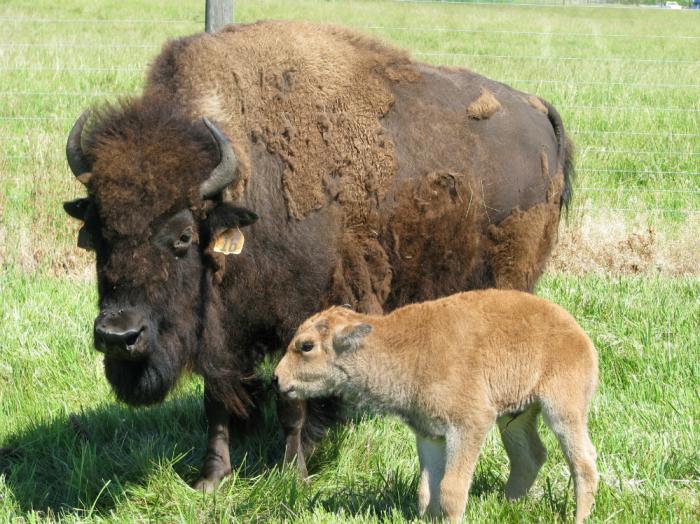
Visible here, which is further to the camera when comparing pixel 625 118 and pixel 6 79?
pixel 6 79

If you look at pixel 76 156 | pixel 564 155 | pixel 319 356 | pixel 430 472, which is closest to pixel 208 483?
pixel 319 356

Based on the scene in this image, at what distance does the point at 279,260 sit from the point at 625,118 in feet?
30.2

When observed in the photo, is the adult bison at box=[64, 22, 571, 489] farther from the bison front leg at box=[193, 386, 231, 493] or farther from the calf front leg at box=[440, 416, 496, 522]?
the calf front leg at box=[440, 416, 496, 522]

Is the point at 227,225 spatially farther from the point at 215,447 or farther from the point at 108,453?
the point at 108,453

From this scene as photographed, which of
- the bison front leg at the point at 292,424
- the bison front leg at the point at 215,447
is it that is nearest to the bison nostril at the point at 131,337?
the bison front leg at the point at 215,447

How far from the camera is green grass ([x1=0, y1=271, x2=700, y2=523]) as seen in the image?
486cm

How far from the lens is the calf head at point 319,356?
183 inches

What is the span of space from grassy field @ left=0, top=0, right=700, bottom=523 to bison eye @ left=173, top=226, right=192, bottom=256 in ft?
4.08

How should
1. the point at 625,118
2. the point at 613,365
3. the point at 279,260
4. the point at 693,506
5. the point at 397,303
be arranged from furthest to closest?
the point at 625,118, the point at 613,365, the point at 397,303, the point at 279,260, the point at 693,506

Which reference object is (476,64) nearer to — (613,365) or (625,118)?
(625,118)

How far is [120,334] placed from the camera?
4.73 meters

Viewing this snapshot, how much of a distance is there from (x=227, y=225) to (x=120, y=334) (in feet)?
2.96

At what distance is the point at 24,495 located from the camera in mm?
5309

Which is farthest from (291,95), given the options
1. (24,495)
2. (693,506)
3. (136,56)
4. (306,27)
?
Result: (136,56)
